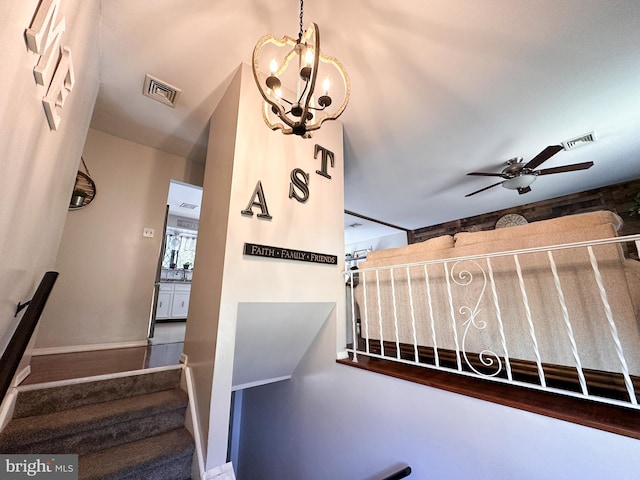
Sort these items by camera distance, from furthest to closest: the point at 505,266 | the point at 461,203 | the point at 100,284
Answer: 1. the point at 461,203
2. the point at 100,284
3. the point at 505,266

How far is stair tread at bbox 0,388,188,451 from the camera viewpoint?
55.1 inches

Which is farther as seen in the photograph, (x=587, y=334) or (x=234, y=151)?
(x=234, y=151)

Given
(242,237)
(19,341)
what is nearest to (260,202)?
(242,237)

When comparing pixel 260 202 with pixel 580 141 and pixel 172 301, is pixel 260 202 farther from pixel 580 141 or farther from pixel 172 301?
pixel 172 301

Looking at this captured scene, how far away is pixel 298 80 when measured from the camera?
2.06 m

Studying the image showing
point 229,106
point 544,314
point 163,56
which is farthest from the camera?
point 229,106

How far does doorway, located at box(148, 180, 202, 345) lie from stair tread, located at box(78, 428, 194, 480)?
327 centimetres

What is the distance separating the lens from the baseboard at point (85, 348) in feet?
7.91

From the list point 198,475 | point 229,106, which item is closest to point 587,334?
point 198,475

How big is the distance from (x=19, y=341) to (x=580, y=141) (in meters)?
5.26

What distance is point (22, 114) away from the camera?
3.07 ft

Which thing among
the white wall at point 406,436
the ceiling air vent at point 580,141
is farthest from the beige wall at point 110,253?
the ceiling air vent at point 580,141

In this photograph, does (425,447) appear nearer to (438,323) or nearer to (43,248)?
(438,323)

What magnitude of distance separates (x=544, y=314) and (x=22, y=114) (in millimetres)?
2830
